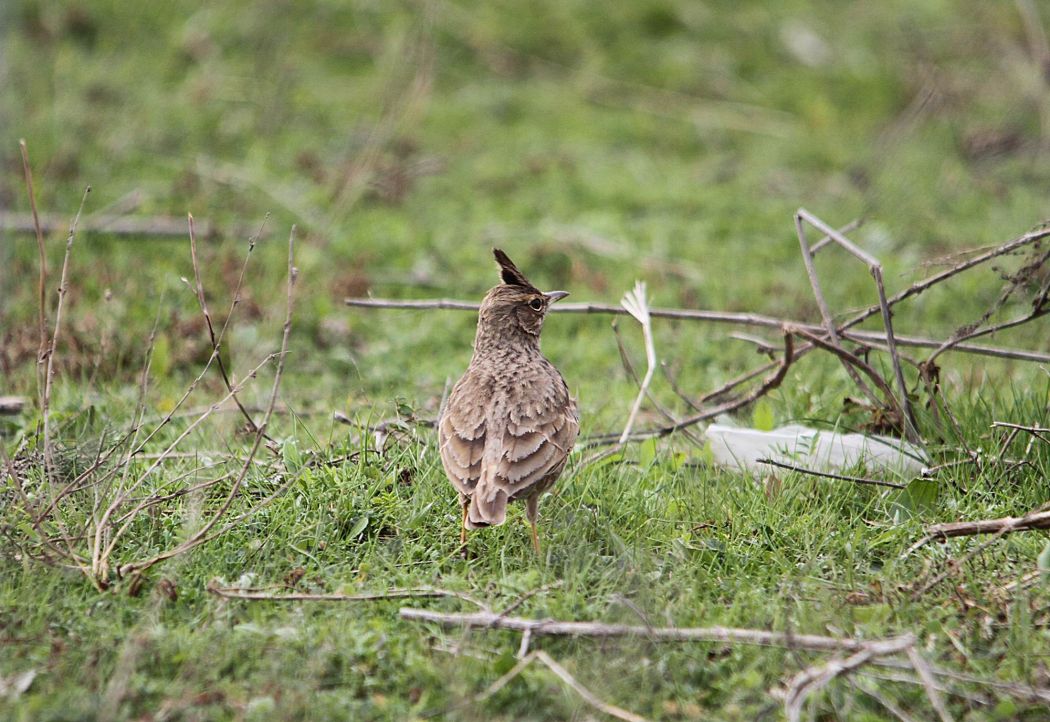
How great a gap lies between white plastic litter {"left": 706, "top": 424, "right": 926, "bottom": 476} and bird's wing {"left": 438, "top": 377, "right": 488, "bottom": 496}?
118 cm

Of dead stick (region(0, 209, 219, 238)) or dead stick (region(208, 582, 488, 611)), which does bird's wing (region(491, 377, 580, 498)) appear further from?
dead stick (region(0, 209, 219, 238))

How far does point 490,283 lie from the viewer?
8.21 meters

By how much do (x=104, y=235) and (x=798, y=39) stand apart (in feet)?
26.8

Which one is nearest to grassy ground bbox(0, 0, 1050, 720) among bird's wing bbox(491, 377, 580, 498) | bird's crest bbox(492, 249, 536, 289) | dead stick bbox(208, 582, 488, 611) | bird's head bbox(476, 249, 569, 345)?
dead stick bbox(208, 582, 488, 611)

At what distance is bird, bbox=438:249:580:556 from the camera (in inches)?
171

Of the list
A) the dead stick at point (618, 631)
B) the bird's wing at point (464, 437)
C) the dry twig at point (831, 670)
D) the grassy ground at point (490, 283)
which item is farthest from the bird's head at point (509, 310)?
the dry twig at point (831, 670)

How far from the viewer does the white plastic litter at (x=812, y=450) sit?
5.05 metres

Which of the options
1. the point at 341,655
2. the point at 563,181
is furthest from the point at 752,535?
the point at 563,181

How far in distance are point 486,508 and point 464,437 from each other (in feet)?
1.55

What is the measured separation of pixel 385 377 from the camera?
679 centimetres

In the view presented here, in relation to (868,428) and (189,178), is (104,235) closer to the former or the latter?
(189,178)

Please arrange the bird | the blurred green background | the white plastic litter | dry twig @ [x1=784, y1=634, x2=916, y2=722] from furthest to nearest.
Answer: the blurred green background → the white plastic litter → the bird → dry twig @ [x1=784, y1=634, x2=916, y2=722]

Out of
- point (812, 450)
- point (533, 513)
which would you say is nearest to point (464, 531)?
point (533, 513)

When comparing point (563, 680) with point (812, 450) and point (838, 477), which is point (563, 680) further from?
point (812, 450)
